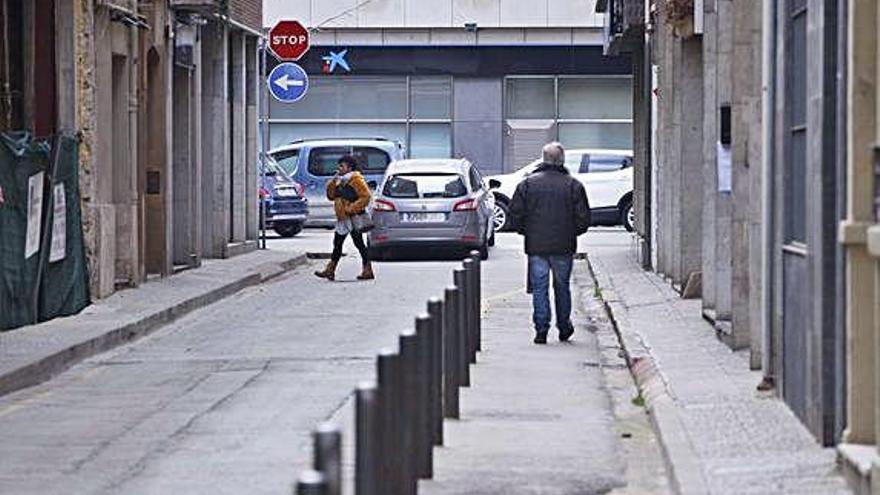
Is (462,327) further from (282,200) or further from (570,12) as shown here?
(570,12)

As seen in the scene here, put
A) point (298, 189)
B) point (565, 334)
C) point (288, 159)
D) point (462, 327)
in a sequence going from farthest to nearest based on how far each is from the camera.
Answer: point (288, 159) → point (298, 189) → point (565, 334) → point (462, 327)

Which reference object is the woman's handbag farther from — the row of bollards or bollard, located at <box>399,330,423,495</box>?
bollard, located at <box>399,330,423,495</box>

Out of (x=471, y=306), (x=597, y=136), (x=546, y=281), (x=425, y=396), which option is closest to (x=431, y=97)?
(x=597, y=136)

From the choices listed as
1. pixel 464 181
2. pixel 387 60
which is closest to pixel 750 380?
pixel 464 181

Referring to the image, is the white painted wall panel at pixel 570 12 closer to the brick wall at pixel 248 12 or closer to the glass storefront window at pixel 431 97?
the glass storefront window at pixel 431 97

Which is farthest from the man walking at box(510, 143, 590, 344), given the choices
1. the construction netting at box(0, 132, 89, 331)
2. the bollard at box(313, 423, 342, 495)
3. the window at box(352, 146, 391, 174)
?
the window at box(352, 146, 391, 174)

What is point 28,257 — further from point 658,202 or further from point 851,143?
point 851,143

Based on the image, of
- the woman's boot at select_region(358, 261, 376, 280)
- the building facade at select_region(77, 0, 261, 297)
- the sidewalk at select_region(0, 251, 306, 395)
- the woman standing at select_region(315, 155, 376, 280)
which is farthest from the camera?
the woman's boot at select_region(358, 261, 376, 280)

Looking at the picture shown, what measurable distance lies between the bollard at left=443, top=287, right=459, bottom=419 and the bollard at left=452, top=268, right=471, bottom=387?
12 cm

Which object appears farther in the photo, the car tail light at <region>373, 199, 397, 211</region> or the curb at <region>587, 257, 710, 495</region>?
the car tail light at <region>373, 199, 397, 211</region>

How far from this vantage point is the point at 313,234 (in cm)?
4266

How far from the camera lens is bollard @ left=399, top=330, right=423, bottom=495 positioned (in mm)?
9234

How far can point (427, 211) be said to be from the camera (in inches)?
1244

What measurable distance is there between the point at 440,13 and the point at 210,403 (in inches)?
1476
